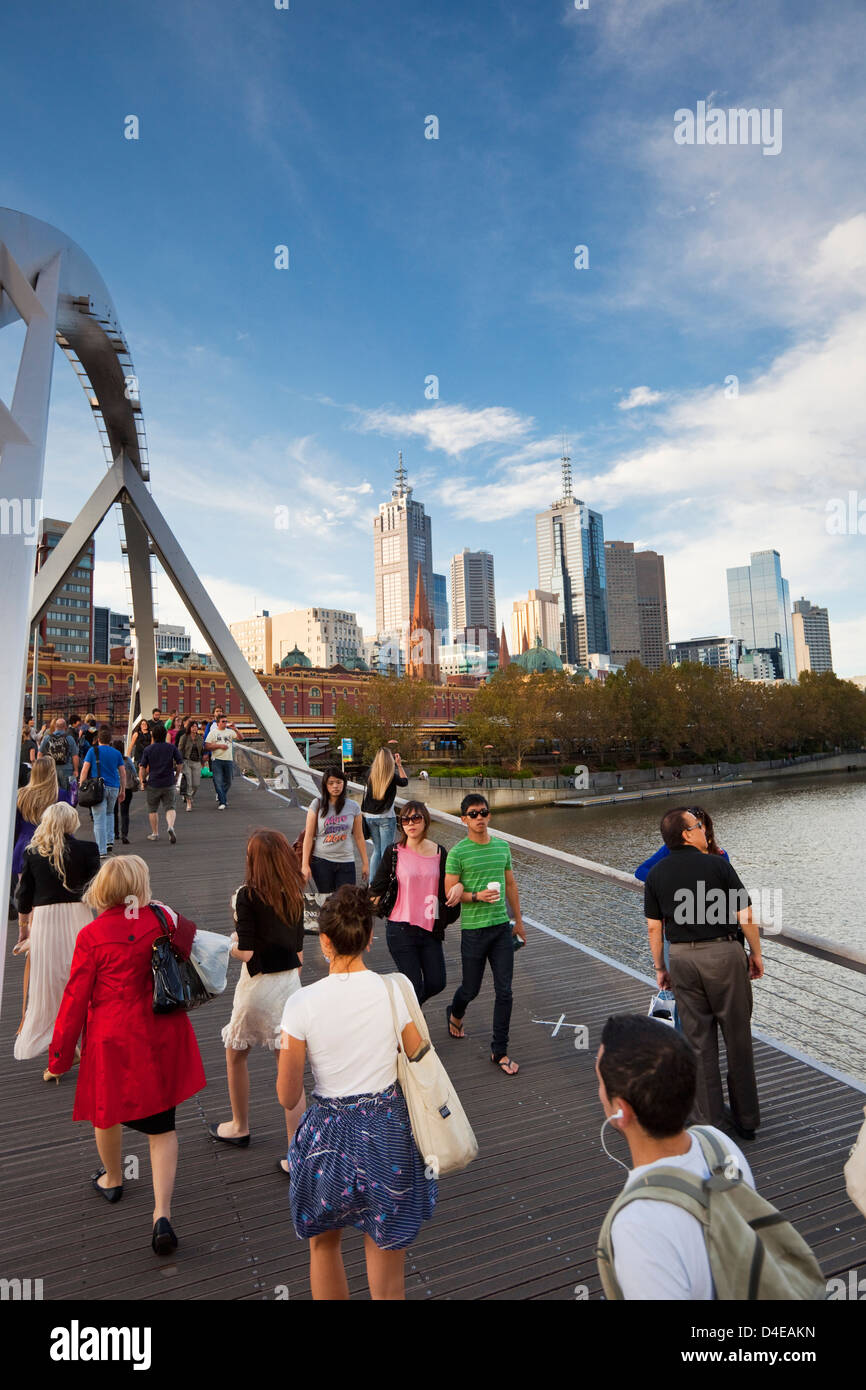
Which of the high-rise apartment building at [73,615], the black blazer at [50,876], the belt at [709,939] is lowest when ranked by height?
the belt at [709,939]

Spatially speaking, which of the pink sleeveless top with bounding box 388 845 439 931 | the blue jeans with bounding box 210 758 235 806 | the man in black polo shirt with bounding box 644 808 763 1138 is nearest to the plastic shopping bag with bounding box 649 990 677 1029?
the man in black polo shirt with bounding box 644 808 763 1138

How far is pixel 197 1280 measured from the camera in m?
2.89

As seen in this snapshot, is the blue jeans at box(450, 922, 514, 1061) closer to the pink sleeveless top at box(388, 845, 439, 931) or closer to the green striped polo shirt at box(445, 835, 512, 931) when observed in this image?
the green striped polo shirt at box(445, 835, 512, 931)

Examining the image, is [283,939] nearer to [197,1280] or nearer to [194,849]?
[197,1280]

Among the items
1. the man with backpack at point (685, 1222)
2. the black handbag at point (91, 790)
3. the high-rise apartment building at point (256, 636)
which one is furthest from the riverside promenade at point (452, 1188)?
the high-rise apartment building at point (256, 636)

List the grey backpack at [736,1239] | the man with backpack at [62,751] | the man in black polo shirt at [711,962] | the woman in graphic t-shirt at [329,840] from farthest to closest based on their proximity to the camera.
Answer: the man with backpack at [62,751] → the woman in graphic t-shirt at [329,840] → the man in black polo shirt at [711,962] → the grey backpack at [736,1239]

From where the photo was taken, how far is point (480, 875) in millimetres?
4539

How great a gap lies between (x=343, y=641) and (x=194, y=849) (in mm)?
140402

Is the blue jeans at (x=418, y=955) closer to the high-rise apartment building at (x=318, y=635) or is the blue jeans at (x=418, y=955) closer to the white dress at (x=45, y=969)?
the white dress at (x=45, y=969)

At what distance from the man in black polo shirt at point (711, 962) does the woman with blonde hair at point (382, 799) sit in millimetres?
3083

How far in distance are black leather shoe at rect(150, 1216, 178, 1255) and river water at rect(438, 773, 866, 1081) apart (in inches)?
117

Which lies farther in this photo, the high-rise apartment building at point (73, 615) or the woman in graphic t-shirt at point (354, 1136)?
the high-rise apartment building at point (73, 615)

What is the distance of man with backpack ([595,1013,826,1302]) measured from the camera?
1.40 meters

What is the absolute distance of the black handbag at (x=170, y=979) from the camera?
3.05 metres
